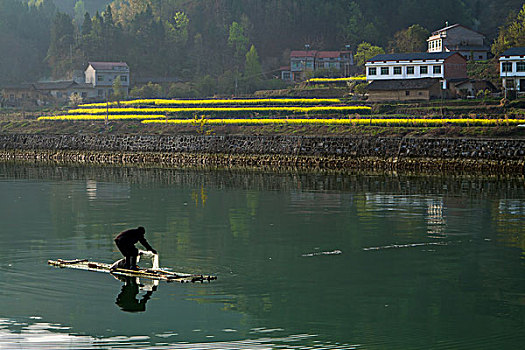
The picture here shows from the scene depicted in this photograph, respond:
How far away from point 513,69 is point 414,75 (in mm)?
11372

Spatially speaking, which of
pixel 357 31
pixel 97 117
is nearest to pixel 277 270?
pixel 97 117

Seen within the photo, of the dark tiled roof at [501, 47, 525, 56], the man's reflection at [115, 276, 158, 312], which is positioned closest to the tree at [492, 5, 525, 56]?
the dark tiled roof at [501, 47, 525, 56]

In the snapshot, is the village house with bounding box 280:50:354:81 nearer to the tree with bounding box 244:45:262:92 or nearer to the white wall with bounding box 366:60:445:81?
the tree with bounding box 244:45:262:92

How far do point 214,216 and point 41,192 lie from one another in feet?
Answer: 49.7

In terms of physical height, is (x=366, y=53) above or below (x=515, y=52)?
above

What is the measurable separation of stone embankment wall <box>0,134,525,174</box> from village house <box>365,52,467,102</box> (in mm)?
28561

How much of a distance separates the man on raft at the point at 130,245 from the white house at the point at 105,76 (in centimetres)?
11458

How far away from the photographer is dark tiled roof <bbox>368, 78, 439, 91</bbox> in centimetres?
8969

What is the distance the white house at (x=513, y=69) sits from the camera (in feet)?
305

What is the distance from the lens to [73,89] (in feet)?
440

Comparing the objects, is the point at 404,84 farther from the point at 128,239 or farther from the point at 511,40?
the point at 128,239

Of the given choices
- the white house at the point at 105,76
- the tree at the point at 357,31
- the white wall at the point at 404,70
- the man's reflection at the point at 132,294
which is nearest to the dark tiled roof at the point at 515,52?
the white wall at the point at 404,70

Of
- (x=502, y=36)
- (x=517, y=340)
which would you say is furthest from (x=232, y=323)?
(x=502, y=36)

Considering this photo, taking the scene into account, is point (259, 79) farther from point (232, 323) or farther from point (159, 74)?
point (232, 323)
